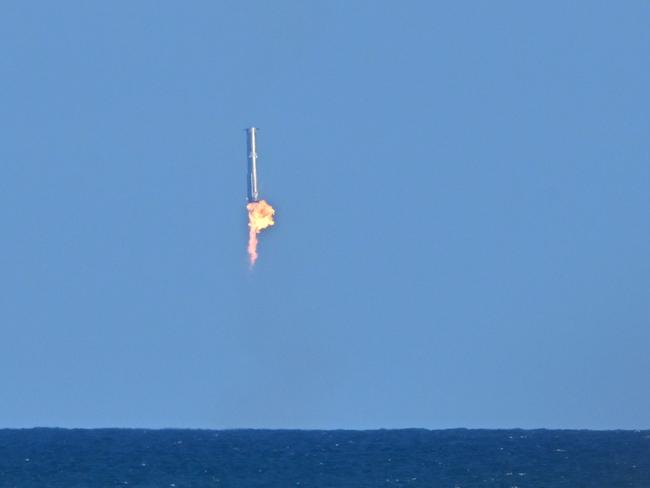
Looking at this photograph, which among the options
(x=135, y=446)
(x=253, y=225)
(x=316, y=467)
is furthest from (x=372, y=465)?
(x=253, y=225)

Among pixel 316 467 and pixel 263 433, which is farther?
pixel 263 433

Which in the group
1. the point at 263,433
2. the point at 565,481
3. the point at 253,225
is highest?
the point at 263,433

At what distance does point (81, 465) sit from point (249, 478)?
13137mm

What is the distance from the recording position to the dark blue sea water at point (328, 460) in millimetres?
81125

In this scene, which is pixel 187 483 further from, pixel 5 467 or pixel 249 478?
pixel 5 467

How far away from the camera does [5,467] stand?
9181 centimetres

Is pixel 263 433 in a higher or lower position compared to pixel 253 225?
higher

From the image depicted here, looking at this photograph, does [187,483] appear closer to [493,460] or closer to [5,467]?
[5,467]

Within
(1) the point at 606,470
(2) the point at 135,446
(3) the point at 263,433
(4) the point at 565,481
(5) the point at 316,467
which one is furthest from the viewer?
(3) the point at 263,433

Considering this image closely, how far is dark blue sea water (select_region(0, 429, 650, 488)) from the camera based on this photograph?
8112cm

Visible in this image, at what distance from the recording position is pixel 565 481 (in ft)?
259

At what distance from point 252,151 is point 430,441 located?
202 ft

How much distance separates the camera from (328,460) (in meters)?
98.8

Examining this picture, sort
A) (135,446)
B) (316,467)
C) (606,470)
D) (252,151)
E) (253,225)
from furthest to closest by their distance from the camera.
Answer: (135,446) → (316,467) → (606,470) → (253,225) → (252,151)
